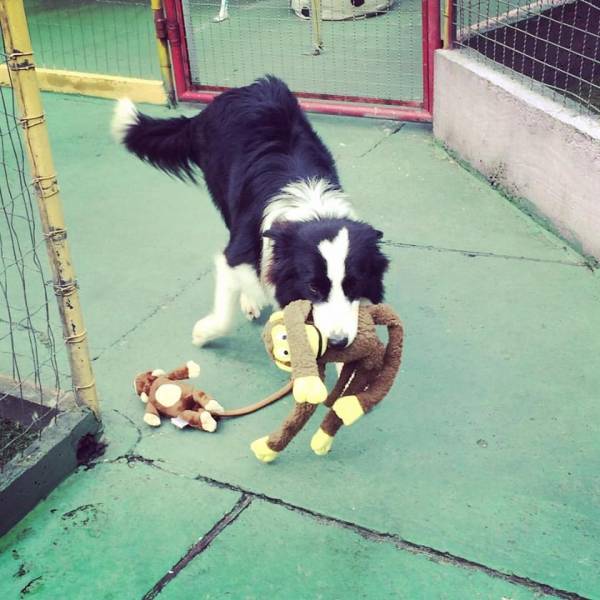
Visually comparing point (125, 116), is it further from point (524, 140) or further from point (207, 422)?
point (524, 140)

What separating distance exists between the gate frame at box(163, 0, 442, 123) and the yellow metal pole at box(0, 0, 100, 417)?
10.1 ft

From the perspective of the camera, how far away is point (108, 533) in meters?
2.32

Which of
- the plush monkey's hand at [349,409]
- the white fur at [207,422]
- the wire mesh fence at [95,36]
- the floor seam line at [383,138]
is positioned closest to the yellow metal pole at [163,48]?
the wire mesh fence at [95,36]

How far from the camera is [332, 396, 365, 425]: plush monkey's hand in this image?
224 cm

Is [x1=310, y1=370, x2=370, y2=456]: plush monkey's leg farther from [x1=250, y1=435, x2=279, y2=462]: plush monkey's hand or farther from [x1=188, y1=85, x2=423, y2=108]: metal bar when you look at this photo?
[x1=188, y1=85, x2=423, y2=108]: metal bar

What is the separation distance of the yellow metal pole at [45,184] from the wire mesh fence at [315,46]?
10.8ft

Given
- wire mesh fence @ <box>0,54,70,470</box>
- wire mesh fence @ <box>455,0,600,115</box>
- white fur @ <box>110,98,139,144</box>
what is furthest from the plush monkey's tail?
wire mesh fence @ <box>455,0,600,115</box>

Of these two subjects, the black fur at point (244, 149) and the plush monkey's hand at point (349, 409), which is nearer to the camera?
the plush monkey's hand at point (349, 409)

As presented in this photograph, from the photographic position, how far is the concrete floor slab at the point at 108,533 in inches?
85.2

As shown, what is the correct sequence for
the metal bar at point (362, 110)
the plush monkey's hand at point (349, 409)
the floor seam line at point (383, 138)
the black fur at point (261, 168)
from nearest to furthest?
the plush monkey's hand at point (349, 409) < the black fur at point (261, 168) < the floor seam line at point (383, 138) < the metal bar at point (362, 110)

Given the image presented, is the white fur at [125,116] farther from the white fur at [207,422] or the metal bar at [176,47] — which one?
the metal bar at [176,47]

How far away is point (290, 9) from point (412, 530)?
5.89m

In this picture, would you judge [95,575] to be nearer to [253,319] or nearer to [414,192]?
[253,319]

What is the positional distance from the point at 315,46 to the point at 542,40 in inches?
98.9
